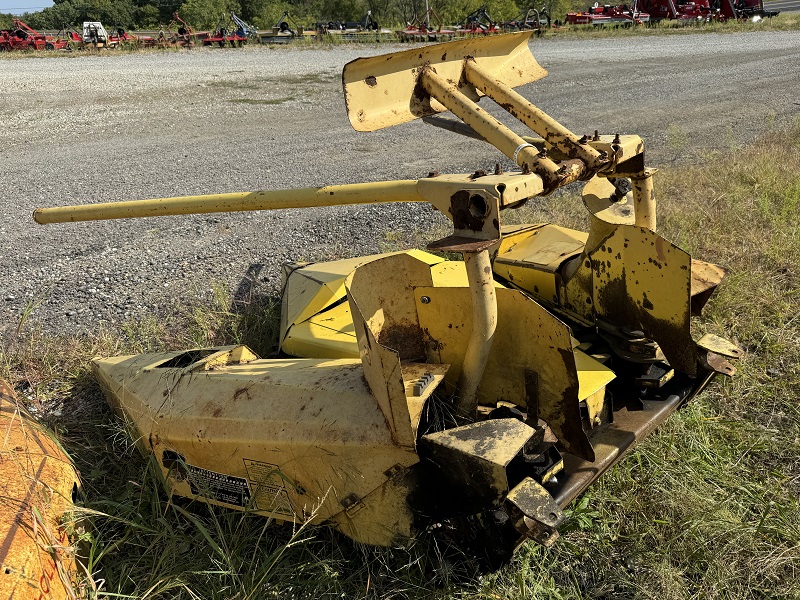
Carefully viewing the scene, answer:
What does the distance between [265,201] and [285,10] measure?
39.8 metres

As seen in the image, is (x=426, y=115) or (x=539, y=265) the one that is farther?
(x=539, y=265)

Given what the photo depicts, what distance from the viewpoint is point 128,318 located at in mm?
3852

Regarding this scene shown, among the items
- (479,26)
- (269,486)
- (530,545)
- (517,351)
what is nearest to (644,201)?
(517,351)

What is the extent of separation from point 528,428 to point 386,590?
0.78 m

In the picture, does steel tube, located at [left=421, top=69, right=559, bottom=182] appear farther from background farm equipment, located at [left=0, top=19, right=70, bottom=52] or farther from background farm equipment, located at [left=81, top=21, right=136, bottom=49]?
background farm equipment, located at [left=0, top=19, right=70, bottom=52]

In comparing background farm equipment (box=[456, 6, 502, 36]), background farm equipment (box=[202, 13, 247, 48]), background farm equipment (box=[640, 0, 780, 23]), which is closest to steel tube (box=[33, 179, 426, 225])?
background farm equipment (box=[456, 6, 502, 36])

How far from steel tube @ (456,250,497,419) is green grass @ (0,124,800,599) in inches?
21.0

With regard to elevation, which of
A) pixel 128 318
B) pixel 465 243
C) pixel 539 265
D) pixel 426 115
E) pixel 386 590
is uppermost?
pixel 426 115

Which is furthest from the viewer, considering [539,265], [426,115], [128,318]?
[128,318]

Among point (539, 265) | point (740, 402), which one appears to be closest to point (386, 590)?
point (539, 265)

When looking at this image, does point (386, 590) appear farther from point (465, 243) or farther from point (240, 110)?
point (240, 110)

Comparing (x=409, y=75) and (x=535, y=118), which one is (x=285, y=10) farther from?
(x=535, y=118)

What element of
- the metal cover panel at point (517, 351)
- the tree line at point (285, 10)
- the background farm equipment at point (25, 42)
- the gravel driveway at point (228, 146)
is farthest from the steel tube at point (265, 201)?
the tree line at point (285, 10)

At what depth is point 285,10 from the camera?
38344 millimetres
